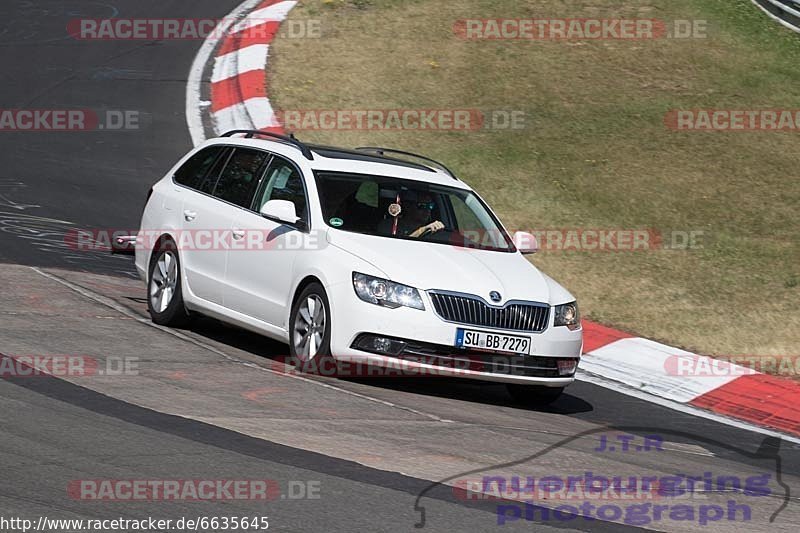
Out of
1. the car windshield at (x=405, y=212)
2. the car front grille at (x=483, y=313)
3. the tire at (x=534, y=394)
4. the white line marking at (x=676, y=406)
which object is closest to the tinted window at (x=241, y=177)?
the car windshield at (x=405, y=212)

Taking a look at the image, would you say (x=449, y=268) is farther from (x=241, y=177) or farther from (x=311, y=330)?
(x=241, y=177)

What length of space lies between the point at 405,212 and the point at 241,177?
143 cm

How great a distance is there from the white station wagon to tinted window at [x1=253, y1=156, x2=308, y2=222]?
0.01 meters

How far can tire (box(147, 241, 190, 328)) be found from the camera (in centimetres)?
1047

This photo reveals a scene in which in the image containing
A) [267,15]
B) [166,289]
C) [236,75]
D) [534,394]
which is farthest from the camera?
[267,15]

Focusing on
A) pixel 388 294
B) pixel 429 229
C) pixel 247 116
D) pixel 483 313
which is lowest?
pixel 483 313

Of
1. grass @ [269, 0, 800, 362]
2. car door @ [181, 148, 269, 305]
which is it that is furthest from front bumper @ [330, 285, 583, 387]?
grass @ [269, 0, 800, 362]

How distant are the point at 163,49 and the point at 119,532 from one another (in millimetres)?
14902

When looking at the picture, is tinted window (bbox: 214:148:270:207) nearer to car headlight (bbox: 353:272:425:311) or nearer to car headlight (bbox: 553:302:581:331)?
car headlight (bbox: 353:272:425:311)

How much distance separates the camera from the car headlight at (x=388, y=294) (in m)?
8.82

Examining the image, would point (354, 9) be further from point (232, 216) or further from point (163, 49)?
point (232, 216)

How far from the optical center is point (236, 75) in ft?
58.3

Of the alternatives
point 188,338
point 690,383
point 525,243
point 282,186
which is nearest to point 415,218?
point 525,243

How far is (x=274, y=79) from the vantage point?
57.7 feet
